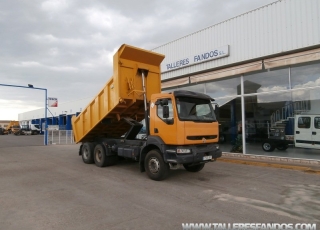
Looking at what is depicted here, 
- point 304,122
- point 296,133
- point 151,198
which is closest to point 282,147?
point 296,133

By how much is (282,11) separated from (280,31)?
2.58ft

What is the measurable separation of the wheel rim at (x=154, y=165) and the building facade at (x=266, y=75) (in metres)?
3.09

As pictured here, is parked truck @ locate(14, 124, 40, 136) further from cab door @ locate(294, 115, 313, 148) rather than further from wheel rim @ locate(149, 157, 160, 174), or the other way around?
cab door @ locate(294, 115, 313, 148)

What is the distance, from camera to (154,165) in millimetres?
7055

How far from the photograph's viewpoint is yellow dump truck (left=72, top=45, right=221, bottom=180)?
21.7 feet

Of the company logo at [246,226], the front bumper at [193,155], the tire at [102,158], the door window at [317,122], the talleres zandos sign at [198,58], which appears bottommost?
the company logo at [246,226]

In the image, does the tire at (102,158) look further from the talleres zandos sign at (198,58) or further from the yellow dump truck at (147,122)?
the talleres zandos sign at (198,58)

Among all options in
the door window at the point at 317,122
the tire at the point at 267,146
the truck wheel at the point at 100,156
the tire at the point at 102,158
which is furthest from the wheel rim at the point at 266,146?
the truck wheel at the point at 100,156

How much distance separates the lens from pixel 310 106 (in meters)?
10.0

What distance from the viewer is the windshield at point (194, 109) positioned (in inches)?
262

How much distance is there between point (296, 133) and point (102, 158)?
27.0ft

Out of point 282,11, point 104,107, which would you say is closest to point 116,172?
point 104,107

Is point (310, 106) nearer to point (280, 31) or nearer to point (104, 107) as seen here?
point (280, 31)

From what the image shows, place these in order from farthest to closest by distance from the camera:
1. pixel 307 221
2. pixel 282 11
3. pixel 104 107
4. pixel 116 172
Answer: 1. pixel 282 11
2. pixel 104 107
3. pixel 116 172
4. pixel 307 221
